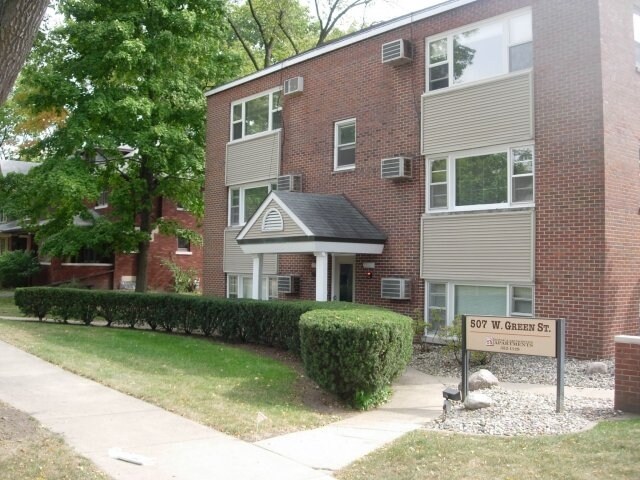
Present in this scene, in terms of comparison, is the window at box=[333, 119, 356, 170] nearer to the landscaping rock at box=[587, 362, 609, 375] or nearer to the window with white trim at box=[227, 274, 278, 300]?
the window with white trim at box=[227, 274, 278, 300]

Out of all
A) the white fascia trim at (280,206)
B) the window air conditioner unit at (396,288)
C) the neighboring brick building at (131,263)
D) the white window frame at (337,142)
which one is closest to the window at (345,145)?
the white window frame at (337,142)

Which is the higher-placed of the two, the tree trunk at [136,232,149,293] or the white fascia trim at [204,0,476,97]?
the white fascia trim at [204,0,476,97]

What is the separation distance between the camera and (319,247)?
14.6 meters

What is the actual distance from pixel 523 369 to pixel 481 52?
6.83 m

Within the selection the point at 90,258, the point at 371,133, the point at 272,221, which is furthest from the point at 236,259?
the point at 90,258

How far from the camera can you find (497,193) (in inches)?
536

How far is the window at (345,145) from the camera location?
55.9 ft

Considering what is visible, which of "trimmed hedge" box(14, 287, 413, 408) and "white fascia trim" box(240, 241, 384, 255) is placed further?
"white fascia trim" box(240, 241, 384, 255)

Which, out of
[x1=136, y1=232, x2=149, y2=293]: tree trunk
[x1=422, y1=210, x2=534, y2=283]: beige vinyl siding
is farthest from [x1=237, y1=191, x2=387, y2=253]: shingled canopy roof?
[x1=136, y1=232, x2=149, y2=293]: tree trunk

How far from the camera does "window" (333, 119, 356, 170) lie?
1705 cm

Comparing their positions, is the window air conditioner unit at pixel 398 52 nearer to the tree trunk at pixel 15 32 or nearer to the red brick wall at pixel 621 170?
the red brick wall at pixel 621 170

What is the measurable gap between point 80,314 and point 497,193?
1217cm

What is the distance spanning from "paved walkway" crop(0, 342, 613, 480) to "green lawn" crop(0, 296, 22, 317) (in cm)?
1294

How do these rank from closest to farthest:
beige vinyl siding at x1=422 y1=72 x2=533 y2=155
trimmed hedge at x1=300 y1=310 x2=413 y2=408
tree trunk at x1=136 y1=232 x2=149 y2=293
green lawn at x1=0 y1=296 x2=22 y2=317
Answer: trimmed hedge at x1=300 y1=310 x2=413 y2=408
beige vinyl siding at x1=422 y1=72 x2=533 y2=155
green lawn at x1=0 y1=296 x2=22 y2=317
tree trunk at x1=136 y1=232 x2=149 y2=293
